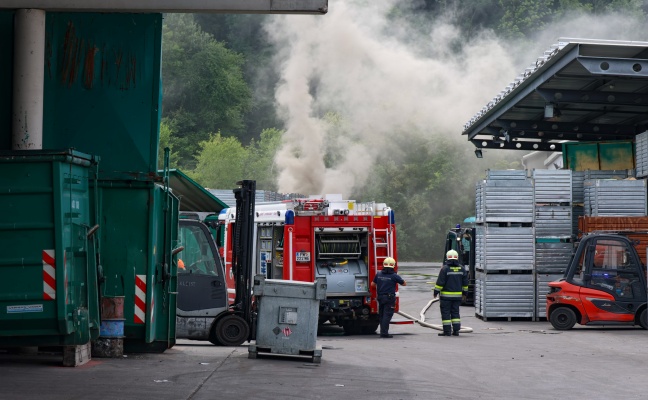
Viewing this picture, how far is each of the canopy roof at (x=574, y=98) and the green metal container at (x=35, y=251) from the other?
1313 cm

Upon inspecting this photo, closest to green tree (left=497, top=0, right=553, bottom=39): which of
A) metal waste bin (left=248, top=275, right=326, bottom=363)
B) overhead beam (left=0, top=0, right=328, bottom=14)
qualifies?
metal waste bin (left=248, top=275, right=326, bottom=363)

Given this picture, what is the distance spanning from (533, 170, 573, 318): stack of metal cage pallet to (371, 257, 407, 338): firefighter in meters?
5.21

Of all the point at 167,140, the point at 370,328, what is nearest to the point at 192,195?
the point at 370,328

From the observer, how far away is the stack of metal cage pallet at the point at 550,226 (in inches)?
937

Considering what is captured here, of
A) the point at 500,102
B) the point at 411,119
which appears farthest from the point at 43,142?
the point at 411,119

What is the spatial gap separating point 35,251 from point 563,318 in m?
13.7

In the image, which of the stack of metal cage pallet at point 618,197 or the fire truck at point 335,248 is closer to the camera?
the fire truck at point 335,248

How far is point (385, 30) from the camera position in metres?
61.6

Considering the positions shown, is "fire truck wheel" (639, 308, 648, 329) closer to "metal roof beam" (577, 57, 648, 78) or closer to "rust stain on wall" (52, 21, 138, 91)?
"metal roof beam" (577, 57, 648, 78)

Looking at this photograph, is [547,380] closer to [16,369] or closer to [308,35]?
[16,369]

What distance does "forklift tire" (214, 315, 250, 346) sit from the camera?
55.4 feet

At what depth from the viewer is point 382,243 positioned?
20750 mm

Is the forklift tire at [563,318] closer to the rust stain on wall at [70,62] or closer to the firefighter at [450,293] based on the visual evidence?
the firefighter at [450,293]

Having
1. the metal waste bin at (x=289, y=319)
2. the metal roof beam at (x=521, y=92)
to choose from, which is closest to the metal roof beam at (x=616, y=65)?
the metal roof beam at (x=521, y=92)
